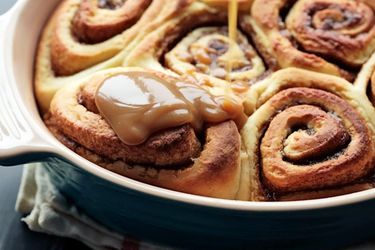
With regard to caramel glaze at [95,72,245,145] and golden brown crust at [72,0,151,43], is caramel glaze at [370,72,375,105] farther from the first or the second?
golden brown crust at [72,0,151,43]

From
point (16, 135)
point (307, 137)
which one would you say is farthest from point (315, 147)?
point (16, 135)

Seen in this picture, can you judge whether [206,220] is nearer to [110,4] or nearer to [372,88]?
[372,88]

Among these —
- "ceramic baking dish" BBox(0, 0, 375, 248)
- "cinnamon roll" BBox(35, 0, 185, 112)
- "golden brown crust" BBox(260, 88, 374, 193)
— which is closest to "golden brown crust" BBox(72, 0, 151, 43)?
"cinnamon roll" BBox(35, 0, 185, 112)

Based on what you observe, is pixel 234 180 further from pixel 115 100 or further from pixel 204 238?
pixel 115 100

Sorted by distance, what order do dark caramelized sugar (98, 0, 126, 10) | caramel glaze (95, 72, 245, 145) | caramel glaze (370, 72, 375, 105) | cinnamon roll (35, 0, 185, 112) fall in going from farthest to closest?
1. dark caramelized sugar (98, 0, 126, 10)
2. cinnamon roll (35, 0, 185, 112)
3. caramel glaze (370, 72, 375, 105)
4. caramel glaze (95, 72, 245, 145)

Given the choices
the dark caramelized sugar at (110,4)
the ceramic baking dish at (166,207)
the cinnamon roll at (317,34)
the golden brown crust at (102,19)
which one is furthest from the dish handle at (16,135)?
the cinnamon roll at (317,34)
